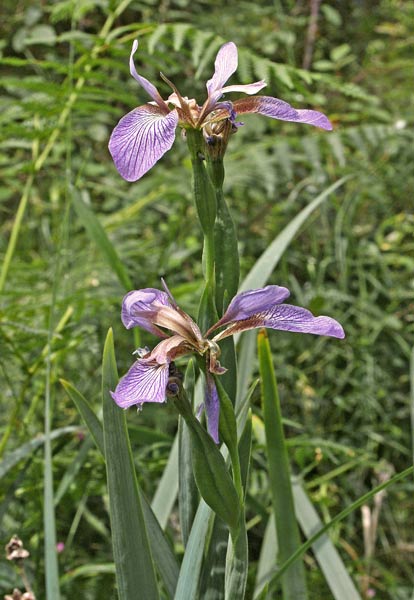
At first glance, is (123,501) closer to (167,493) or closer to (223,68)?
(167,493)

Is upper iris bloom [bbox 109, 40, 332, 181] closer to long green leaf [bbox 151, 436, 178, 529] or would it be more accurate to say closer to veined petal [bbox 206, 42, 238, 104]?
veined petal [bbox 206, 42, 238, 104]

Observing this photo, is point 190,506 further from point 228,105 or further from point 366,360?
point 366,360

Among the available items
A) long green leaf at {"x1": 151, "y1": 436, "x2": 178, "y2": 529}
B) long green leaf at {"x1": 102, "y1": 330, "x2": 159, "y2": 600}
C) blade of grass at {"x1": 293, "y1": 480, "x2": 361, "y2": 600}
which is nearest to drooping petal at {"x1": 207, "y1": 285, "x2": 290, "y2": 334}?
long green leaf at {"x1": 102, "y1": 330, "x2": 159, "y2": 600}

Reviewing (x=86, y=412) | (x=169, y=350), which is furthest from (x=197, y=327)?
(x=86, y=412)

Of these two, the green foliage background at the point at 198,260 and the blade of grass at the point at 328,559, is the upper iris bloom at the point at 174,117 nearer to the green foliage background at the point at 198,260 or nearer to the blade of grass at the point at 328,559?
the green foliage background at the point at 198,260

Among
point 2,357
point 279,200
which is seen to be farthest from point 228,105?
point 279,200

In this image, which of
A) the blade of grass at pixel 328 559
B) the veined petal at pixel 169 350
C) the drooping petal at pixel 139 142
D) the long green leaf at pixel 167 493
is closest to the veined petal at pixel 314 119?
the drooping petal at pixel 139 142
